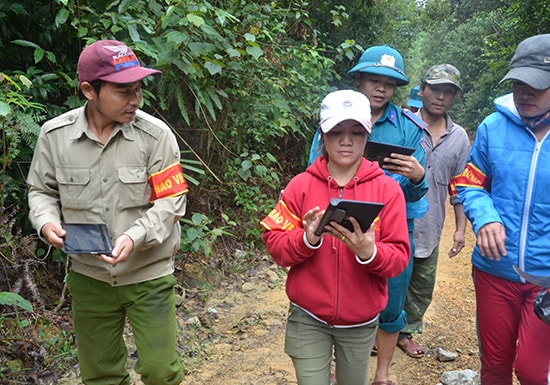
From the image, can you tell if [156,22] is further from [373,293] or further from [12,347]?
[373,293]

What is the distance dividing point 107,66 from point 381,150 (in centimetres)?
166

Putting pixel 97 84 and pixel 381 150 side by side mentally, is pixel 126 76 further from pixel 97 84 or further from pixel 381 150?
pixel 381 150

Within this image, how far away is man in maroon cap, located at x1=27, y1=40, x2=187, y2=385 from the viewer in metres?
2.71

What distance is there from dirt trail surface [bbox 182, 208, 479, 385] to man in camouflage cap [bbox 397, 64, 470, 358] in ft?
1.04

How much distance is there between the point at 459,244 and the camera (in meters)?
4.49

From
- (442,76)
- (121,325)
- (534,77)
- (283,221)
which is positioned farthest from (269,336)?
(534,77)

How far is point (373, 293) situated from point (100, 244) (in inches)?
56.5

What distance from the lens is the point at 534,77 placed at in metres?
2.66

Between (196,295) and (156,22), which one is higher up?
(156,22)

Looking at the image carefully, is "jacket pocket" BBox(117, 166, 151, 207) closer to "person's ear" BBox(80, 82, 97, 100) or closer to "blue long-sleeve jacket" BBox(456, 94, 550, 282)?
"person's ear" BBox(80, 82, 97, 100)

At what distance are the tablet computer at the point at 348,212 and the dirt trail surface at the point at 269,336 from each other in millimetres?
2123

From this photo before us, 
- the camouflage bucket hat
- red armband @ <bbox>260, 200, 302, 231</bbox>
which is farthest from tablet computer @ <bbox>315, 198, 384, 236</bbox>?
the camouflage bucket hat

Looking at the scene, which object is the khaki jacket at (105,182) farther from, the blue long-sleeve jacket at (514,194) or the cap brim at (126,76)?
the blue long-sleeve jacket at (514,194)

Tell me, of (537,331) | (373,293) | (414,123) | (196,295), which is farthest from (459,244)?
(196,295)
